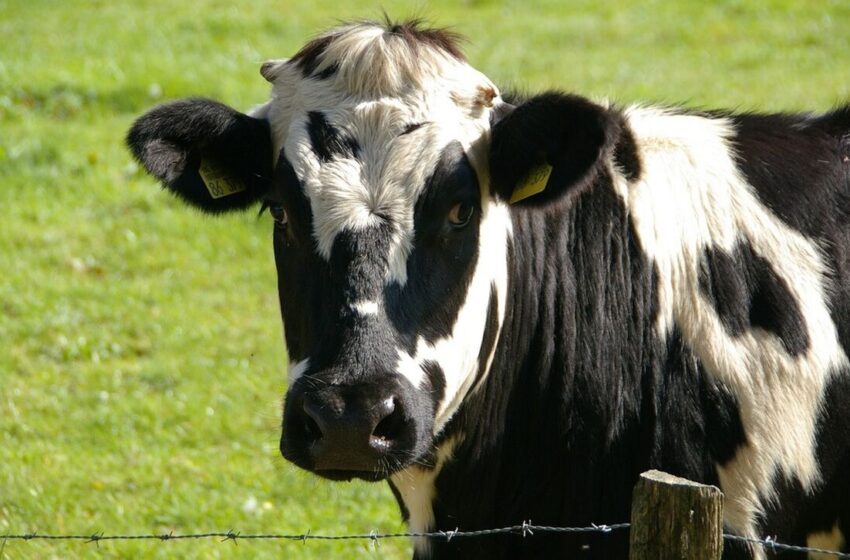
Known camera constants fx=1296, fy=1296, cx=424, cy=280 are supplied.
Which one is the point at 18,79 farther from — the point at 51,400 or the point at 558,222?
the point at 558,222

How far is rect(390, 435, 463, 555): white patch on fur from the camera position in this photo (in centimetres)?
450

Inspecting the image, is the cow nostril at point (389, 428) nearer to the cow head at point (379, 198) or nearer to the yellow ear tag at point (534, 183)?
the cow head at point (379, 198)

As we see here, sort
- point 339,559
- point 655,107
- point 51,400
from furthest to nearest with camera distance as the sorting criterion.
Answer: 1. point 51,400
2. point 339,559
3. point 655,107

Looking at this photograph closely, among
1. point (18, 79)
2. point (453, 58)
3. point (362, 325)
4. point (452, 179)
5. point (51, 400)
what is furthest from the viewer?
point (18, 79)

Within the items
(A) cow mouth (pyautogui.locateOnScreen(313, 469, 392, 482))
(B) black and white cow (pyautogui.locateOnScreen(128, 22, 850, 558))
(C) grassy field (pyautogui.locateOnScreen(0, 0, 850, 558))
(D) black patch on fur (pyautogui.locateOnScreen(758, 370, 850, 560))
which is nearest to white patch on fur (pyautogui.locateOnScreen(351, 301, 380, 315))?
(B) black and white cow (pyautogui.locateOnScreen(128, 22, 850, 558))

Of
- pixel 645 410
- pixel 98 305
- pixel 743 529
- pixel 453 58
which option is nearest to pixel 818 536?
pixel 743 529

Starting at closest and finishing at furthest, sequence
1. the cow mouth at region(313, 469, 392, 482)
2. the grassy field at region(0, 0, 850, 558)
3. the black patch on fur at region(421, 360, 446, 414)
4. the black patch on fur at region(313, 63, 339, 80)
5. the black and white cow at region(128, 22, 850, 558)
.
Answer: the cow mouth at region(313, 469, 392, 482), the black patch on fur at region(421, 360, 446, 414), the black and white cow at region(128, 22, 850, 558), the black patch on fur at region(313, 63, 339, 80), the grassy field at region(0, 0, 850, 558)

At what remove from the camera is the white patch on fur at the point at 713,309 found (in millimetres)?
4340

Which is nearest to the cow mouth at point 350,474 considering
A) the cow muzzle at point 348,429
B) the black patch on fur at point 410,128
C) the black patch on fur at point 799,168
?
the cow muzzle at point 348,429

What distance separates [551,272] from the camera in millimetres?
4582

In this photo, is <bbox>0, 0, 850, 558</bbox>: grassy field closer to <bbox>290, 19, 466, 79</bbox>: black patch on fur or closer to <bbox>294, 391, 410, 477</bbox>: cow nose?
<bbox>290, 19, 466, 79</bbox>: black patch on fur

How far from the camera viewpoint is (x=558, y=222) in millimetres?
4625

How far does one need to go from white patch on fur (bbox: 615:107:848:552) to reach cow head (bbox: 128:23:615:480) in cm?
45

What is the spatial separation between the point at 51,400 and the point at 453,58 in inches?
174
